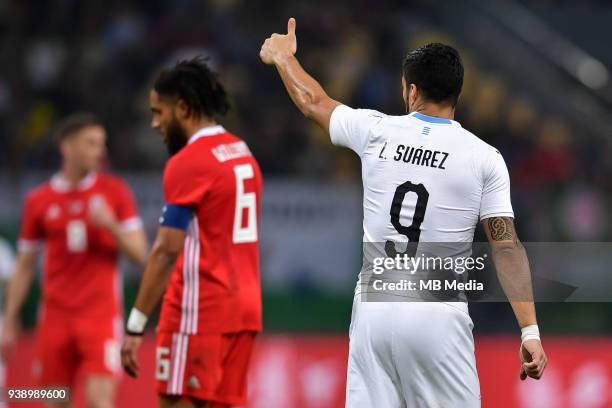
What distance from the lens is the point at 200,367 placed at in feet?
18.2

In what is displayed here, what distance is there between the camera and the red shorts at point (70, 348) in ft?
25.8

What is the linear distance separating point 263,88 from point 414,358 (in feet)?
31.9

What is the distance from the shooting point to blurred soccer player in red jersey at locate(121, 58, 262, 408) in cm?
553

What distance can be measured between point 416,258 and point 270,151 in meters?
8.35

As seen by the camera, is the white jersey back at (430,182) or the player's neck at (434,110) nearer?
the white jersey back at (430,182)

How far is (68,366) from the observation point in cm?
793

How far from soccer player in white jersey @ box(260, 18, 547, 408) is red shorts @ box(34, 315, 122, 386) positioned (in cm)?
360

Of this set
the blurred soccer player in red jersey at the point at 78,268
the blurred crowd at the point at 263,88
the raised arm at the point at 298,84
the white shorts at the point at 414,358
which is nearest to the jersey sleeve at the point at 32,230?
the blurred soccer player in red jersey at the point at 78,268

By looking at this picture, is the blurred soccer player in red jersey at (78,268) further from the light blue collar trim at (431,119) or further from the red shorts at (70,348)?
the light blue collar trim at (431,119)

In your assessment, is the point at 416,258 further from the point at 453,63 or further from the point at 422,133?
the point at 453,63

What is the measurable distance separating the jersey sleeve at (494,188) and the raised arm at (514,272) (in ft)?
0.11

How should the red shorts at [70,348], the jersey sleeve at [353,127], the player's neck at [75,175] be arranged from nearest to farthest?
the jersey sleeve at [353,127] < the red shorts at [70,348] < the player's neck at [75,175]

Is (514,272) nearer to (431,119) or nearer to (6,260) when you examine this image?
(431,119)

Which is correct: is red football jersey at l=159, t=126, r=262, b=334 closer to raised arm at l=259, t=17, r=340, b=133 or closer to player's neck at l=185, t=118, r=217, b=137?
player's neck at l=185, t=118, r=217, b=137
